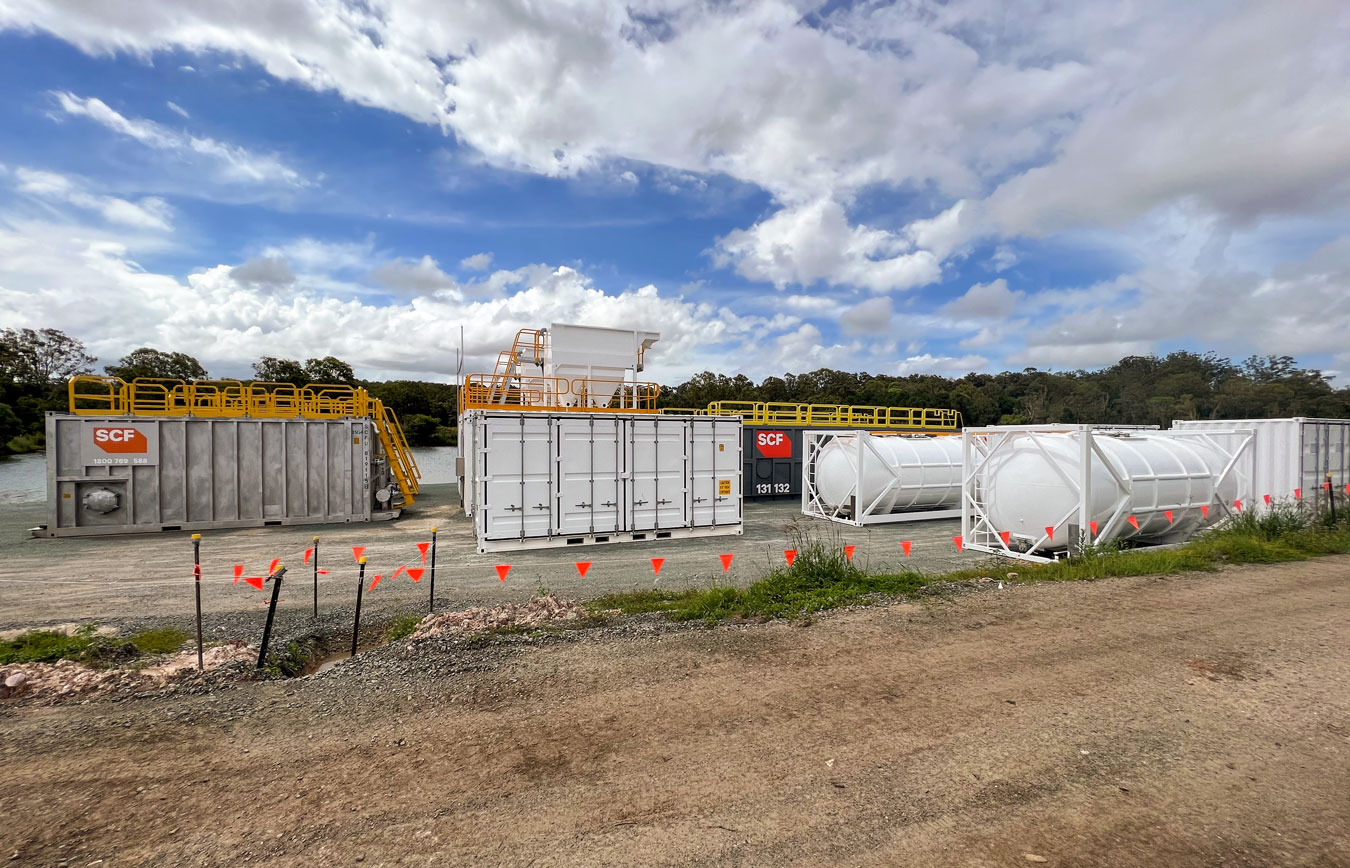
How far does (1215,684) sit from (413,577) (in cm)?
1057

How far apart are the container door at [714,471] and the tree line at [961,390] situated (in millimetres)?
47244

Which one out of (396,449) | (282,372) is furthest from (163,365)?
(396,449)

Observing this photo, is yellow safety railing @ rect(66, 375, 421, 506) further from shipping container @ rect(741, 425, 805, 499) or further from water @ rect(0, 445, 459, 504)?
shipping container @ rect(741, 425, 805, 499)

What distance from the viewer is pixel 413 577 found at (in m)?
10.4

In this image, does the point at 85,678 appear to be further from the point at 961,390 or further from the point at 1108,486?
the point at 961,390

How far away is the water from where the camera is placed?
2322 centimetres

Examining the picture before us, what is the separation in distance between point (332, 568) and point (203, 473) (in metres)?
8.16

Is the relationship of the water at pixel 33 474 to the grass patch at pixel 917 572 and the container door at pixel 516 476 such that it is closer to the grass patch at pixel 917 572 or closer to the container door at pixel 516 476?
the container door at pixel 516 476

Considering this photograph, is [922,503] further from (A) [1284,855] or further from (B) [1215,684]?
(A) [1284,855]

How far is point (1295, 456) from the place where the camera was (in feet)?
48.6

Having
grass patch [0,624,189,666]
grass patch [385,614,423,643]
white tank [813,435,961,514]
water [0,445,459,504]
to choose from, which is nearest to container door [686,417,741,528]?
white tank [813,435,961,514]

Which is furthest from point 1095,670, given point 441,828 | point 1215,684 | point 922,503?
point 922,503

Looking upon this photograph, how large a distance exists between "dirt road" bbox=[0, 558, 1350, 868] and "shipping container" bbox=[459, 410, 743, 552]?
6970 millimetres

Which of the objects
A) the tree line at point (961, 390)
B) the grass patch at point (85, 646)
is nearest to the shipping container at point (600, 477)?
the grass patch at point (85, 646)
